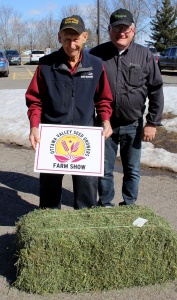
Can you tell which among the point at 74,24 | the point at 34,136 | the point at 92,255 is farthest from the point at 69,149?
the point at 74,24

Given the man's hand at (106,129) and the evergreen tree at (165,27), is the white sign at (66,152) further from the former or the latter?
the evergreen tree at (165,27)

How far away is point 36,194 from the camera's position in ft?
16.6

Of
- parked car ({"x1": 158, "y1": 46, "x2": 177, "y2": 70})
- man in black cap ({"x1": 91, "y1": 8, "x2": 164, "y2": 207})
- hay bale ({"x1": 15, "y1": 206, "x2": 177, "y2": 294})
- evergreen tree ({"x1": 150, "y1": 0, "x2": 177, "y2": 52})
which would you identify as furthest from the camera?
evergreen tree ({"x1": 150, "y1": 0, "x2": 177, "y2": 52})

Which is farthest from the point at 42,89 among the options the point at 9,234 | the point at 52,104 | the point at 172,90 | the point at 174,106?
the point at 172,90

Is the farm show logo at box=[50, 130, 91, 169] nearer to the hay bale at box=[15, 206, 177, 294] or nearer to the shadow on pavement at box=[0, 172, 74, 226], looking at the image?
the hay bale at box=[15, 206, 177, 294]

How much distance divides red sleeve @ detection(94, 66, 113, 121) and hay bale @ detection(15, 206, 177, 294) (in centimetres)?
91

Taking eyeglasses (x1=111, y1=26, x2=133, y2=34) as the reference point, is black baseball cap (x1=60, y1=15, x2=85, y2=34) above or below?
above

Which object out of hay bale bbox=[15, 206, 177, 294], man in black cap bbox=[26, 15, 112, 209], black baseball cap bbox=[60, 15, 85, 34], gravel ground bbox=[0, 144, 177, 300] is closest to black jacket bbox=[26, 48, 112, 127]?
man in black cap bbox=[26, 15, 112, 209]

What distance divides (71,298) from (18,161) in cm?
384

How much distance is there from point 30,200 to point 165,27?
49.0 m

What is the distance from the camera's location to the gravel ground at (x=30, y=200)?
289 cm

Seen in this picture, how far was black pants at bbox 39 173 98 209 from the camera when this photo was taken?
334cm

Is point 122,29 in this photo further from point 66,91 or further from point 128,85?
point 66,91

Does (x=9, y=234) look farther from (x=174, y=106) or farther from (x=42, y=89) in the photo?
(x=174, y=106)
